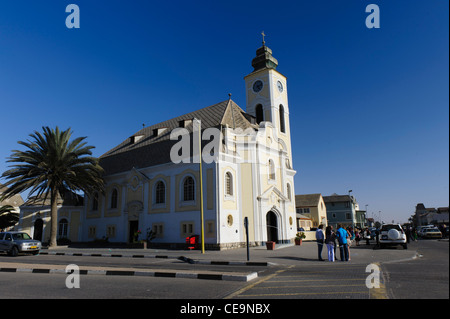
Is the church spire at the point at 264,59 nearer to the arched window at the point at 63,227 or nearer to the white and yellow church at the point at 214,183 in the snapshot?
the white and yellow church at the point at 214,183

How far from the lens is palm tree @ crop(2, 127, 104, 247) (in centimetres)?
2734

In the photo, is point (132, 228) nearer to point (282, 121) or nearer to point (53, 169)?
point (53, 169)

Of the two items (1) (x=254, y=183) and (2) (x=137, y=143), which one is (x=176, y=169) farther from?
(2) (x=137, y=143)

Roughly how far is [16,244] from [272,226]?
68.4ft

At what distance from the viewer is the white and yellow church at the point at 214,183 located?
2544cm

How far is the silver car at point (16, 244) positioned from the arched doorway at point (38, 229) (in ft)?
44.6

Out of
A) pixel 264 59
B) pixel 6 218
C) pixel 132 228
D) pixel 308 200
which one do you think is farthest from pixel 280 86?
pixel 6 218

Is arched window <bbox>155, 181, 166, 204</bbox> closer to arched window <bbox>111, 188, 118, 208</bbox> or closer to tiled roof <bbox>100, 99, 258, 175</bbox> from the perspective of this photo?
tiled roof <bbox>100, 99, 258, 175</bbox>

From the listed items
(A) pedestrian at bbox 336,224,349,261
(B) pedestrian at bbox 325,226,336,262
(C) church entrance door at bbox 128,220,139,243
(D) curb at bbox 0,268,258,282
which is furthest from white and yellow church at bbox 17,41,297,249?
(D) curb at bbox 0,268,258,282

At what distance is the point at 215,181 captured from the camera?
2464cm

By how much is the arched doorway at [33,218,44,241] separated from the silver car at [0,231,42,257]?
13.6m

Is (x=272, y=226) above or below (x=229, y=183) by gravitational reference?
below
